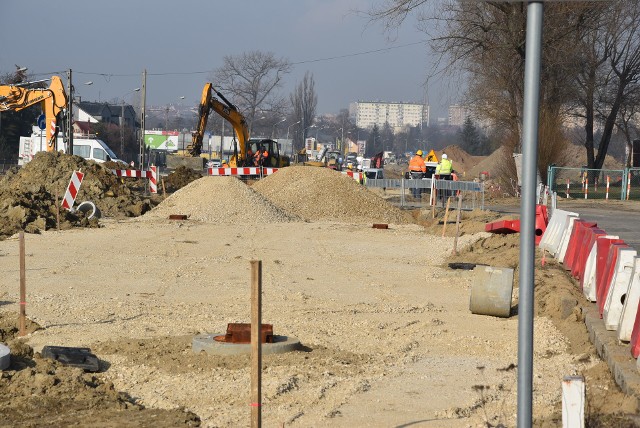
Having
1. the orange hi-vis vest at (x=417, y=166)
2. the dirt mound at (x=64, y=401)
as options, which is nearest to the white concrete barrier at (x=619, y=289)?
the dirt mound at (x=64, y=401)

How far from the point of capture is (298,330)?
10.5 metres

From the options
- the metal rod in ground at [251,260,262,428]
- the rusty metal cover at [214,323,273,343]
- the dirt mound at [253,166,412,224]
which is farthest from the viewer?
the dirt mound at [253,166,412,224]

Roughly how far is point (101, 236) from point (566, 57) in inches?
979

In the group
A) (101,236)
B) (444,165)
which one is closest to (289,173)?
(444,165)

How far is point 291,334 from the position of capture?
10227mm

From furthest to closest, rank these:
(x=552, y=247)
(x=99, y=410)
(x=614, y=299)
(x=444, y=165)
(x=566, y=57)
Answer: (x=566, y=57) < (x=444, y=165) < (x=552, y=247) < (x=614, y=299) < (x=99, y=410)

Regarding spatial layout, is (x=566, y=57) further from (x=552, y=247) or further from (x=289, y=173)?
(x=552, y=247)

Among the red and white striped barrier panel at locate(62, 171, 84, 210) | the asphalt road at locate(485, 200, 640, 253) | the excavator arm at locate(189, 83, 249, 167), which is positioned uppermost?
the excavator arm at locate(189, 83, 249, 167)

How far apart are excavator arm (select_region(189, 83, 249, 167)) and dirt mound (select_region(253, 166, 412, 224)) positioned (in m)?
10.7

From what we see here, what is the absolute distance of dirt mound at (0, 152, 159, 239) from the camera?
23469 millimetres

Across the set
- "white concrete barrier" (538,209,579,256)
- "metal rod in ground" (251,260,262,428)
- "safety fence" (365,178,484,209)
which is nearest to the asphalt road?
"safety fence" (365,178,484,209)

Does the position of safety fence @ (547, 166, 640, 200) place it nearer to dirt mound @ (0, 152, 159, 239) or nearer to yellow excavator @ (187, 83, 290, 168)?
yellow excavator @ (187, 83, 290, 168)

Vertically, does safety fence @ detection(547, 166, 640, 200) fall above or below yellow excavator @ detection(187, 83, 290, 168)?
below

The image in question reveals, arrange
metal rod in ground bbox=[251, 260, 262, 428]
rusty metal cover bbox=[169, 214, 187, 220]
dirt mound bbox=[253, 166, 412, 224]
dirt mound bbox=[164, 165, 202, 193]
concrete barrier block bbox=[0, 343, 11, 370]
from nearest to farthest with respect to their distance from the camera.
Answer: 1. metal rod in ground bbox=[251, 260, 262, 428]
2. concrete barrier block bbox=[0, 343, 11, 370]
3. rusty metal cover bbox=[169, 214, 187, 220]
4. dirt mound bbox=[253, 166, 412, 224]
5. dirt mound bbox=[164, 165, 202, 193]
